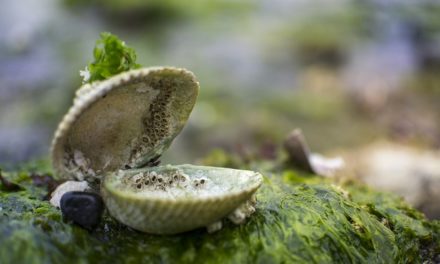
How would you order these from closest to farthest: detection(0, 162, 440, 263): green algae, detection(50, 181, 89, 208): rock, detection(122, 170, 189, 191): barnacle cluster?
1. detection(0, 162, 440, 263): green algae
2. detection(122, 170, 189, 191): barnacle cluster
3. detection(50, 181, 89, 208): rock

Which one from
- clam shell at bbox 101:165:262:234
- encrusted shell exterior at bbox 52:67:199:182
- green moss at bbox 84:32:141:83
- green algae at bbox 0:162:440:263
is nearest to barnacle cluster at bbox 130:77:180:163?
encrusted shell exterior at bbox 52:67:199:182

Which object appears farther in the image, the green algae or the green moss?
the green moss

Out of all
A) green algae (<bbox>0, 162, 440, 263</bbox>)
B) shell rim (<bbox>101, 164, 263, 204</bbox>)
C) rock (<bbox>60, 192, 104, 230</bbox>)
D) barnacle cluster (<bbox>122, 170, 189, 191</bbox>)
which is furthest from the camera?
barnacle cluster (<bbox>122, 170, 189, 191</bbox>)

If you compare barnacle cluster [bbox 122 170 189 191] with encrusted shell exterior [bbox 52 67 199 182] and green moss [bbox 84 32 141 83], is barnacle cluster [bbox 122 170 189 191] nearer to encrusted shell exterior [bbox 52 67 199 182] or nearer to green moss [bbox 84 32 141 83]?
encrusted shell exterior [bbox 52 67 199 182]

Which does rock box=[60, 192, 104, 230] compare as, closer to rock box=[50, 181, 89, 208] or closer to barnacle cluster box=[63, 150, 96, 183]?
barnacle cluster box=[63, 150, 96, 183]

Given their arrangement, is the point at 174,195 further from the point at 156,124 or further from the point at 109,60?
the point at 109,60

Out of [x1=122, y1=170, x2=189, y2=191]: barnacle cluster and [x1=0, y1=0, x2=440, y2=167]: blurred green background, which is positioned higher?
[x1=122, y1=170, x2=189, y2=191]: barnacle cluster

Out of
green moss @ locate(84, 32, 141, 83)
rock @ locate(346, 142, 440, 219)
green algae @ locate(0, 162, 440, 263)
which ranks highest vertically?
green moss @ locate(84, 32, 141, 83)
